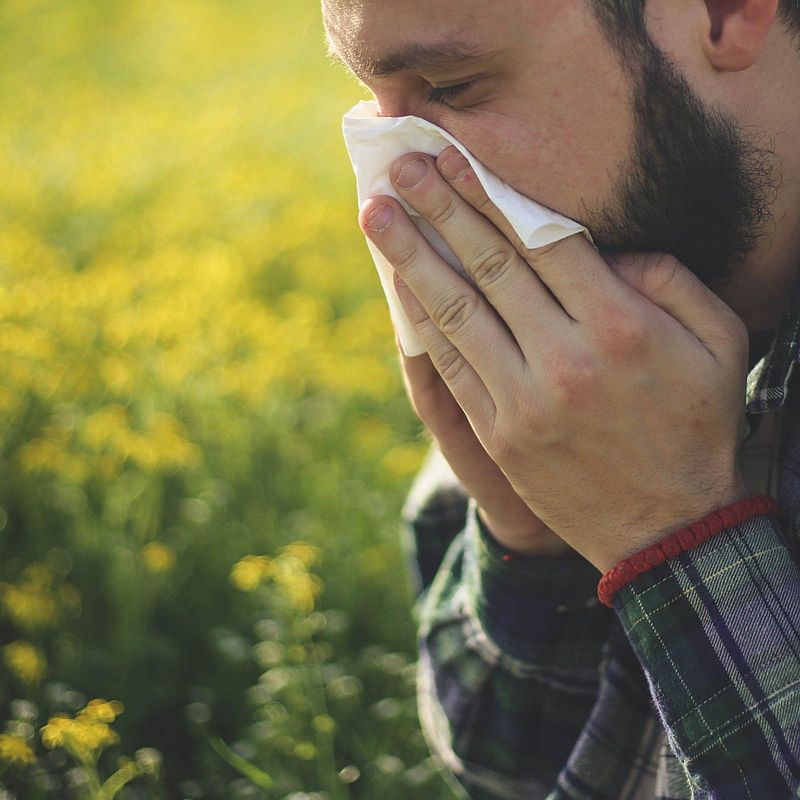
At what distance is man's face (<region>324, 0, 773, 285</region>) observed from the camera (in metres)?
1.47

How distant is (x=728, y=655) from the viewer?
1389 mm

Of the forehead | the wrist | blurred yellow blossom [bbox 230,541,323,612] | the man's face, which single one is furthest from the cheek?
blurred yellow blossom [bbox 230,541,323,612]

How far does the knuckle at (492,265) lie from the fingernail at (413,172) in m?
0.15

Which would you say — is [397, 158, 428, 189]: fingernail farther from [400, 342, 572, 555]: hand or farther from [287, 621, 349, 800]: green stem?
[287, 621, 349, 800]: green stem

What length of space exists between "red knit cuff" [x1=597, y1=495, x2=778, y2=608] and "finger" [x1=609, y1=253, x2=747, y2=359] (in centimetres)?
21

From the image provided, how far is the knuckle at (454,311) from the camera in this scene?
5.25ft

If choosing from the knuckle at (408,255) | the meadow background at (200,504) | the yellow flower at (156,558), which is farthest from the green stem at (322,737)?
the knuckle at (408,255)

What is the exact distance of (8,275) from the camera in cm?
363

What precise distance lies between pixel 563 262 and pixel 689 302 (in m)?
0.19

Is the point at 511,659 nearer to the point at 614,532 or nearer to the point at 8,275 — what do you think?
the point at 614,532

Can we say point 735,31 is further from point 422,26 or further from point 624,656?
point 624,656

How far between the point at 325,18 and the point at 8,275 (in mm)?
2324

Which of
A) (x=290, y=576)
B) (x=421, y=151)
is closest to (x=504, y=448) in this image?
(x=421, y=151)

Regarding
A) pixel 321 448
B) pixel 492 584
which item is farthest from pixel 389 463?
pixel 492 584
